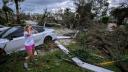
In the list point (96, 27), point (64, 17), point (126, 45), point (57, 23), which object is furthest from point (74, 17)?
point (126, 45)

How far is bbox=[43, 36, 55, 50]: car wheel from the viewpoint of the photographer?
649 inches

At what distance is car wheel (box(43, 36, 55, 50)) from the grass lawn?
212 cm

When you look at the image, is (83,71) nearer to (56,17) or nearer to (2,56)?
(2,56)

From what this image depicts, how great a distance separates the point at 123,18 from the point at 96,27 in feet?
24.1

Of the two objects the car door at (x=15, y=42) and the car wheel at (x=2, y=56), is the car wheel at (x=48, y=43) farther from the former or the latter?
the car wheel at (x=2, y=56)

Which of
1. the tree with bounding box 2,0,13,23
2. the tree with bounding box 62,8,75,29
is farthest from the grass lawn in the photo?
the tree with bounding box 2,0,13,23

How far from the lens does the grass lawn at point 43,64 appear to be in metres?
11.9

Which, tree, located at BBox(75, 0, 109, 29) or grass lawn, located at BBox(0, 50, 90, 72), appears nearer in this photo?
grass lawn, located at BBox(0, 50, 90, 72)

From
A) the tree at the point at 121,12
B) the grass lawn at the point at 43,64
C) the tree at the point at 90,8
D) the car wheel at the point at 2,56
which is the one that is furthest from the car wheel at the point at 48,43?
the tree at the point at 90,8

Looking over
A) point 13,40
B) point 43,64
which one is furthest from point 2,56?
point 43,64

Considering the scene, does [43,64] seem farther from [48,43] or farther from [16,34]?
[48,43]

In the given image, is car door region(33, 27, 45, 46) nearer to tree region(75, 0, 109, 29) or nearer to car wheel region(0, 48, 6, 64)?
car wheel region(0, 48, 6, 64)

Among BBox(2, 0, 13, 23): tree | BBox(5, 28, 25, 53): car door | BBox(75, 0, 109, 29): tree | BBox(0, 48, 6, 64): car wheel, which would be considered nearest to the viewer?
BBox(0, 48, 6, 64): car wheel

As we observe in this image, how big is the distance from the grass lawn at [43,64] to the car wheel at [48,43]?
212 cm
